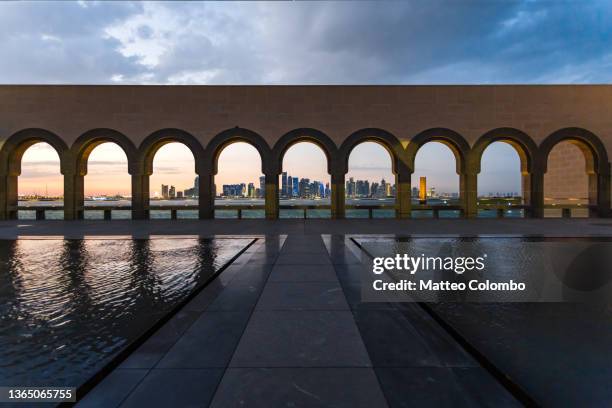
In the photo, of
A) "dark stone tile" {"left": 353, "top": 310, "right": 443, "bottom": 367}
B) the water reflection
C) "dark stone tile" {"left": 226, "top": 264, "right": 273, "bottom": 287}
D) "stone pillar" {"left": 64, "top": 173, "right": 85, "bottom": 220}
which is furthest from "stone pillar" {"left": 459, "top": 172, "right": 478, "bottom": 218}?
"stone pillar" {"left": 64, "top": 173, "right": 85, "bottom": 220}

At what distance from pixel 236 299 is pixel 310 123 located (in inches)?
559

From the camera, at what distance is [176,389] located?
2395mm

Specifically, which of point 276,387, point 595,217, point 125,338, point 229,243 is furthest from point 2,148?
point 595,217

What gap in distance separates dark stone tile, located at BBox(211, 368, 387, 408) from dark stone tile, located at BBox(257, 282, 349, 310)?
4.73 feet

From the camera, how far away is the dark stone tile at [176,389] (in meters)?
2.24

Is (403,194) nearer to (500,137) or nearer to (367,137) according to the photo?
(367,137)

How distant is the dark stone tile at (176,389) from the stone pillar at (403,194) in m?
16.2

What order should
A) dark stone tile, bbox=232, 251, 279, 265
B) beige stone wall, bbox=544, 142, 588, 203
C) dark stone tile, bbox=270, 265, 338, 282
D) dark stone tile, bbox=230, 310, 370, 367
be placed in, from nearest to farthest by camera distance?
dark stone tile, bbox=230, 310, 370, 367 < dark stone tile, bbox=270, 265, 338, 282 < dark stone tile, bbox=232, 251, 279, 265 < beige stone wall, bbox=544, 142, 588, 203

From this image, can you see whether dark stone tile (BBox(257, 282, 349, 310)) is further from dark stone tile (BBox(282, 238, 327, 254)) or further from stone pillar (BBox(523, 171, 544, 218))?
stone pillar (BBox(523, 171, 544, 218))

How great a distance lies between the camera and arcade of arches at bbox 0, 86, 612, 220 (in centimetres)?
1698

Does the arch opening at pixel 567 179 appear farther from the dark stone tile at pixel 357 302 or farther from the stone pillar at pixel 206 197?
the stone pillar at pixel 206 197

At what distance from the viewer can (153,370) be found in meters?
2.64

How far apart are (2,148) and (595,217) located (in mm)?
33901

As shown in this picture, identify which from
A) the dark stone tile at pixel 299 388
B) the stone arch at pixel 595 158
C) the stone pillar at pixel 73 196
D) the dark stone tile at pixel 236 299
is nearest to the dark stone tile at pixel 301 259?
the dark stone tile at pixel 236 299
